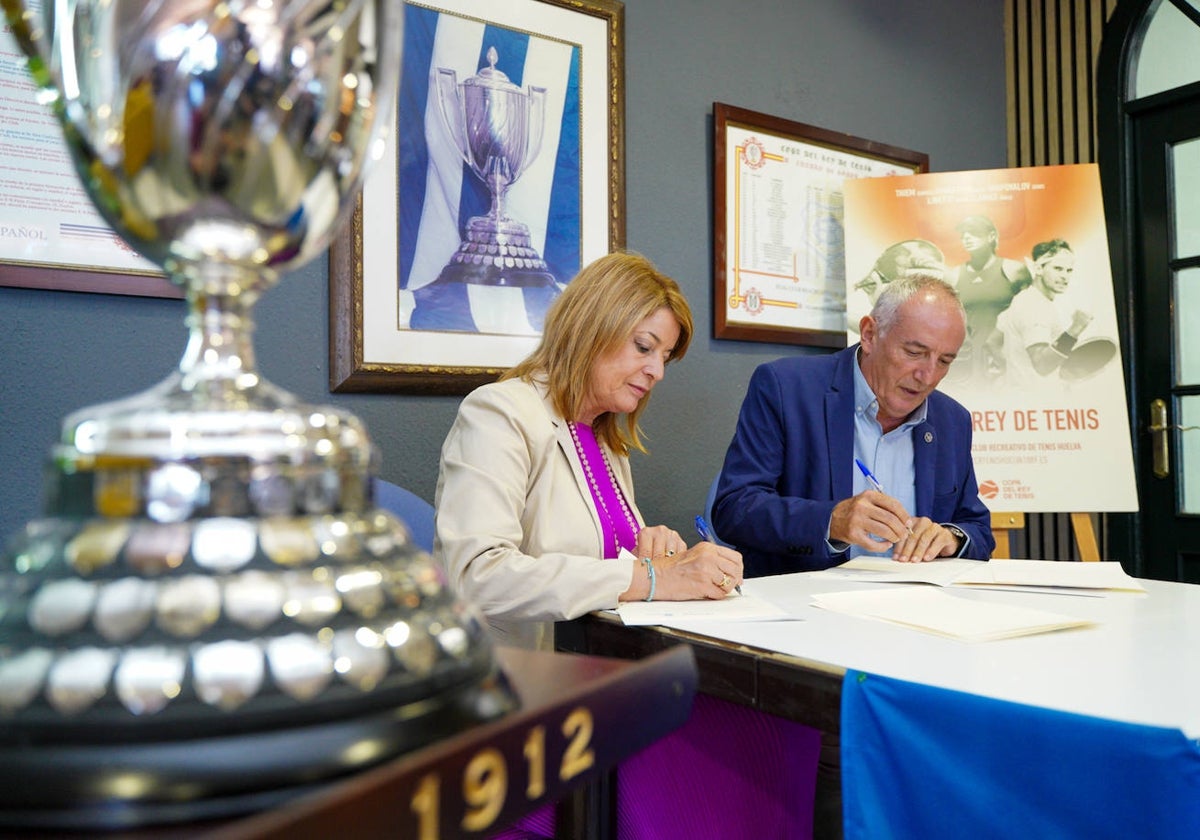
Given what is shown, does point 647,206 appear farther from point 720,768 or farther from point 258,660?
point 258,660

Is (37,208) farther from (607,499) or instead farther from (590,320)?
(607,499)

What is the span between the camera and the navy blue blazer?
2.38 meters

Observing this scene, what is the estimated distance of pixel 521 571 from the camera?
151 centimetres

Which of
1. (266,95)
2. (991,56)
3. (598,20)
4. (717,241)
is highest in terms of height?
(991,56)

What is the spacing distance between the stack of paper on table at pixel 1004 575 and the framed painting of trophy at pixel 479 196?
1.16 meters

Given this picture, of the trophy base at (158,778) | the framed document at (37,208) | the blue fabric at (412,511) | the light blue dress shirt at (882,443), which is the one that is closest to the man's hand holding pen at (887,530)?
the light blue dress shirt at (882,443)

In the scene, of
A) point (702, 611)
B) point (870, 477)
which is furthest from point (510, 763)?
point (870, 477)

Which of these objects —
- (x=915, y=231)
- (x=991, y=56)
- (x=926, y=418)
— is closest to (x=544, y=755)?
(x=926, y=418)

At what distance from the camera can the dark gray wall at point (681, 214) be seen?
201 centimetres

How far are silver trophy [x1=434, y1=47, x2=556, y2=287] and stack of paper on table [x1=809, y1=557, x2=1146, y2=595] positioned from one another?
121 cm

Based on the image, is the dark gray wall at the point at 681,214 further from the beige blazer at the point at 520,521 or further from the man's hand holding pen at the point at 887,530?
the man's hand holding pen at the point at 887,530

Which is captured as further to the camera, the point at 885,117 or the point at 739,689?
the point at 885,117

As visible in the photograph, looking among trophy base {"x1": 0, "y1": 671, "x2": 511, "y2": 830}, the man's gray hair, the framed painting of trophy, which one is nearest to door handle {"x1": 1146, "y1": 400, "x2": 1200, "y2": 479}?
the man's gray hair

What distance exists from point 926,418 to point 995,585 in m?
0.92
